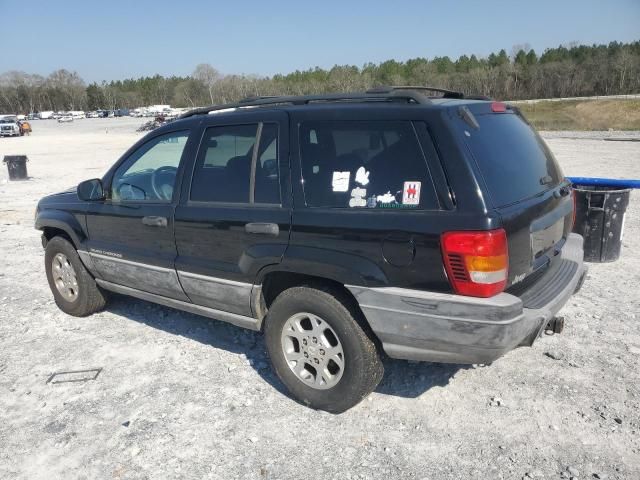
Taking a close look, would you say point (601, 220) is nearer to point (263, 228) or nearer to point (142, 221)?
point (263, 228)

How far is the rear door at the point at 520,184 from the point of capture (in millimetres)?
2809

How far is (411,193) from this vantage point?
9.31 feet

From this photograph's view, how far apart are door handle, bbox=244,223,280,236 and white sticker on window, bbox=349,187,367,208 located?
1.78ft

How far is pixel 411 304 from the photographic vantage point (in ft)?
9.27

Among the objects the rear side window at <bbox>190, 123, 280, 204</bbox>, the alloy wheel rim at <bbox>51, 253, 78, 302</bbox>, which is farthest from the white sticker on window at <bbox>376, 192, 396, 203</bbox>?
the alloy wheel rim at <bbox>51, 253, 78, 302</bbox>

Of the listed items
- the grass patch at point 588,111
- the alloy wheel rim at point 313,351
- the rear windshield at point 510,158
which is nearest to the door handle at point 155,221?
the alloy wheel rim at point 313,351

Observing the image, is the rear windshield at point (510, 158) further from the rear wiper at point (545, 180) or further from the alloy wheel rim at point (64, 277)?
the alloy wheel rim at point (64, 277)

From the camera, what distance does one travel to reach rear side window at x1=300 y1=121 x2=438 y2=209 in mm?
2844

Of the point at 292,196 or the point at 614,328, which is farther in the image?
the point at 614,328

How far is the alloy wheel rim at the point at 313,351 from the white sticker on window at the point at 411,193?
93 cm

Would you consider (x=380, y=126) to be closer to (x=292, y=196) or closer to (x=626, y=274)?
(x=292, y=196)

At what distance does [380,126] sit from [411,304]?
3.41 feet

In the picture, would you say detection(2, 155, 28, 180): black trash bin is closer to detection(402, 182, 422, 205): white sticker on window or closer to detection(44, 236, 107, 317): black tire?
detection(44, 236, 107, 317): black tire

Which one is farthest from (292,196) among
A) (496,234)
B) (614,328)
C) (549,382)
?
(614,328)
